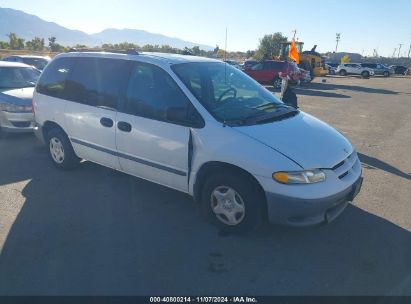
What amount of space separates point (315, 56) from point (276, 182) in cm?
2630

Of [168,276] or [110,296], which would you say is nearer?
[110,296]

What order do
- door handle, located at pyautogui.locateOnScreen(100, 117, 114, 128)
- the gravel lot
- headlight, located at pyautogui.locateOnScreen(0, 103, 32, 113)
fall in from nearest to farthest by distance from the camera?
the gravel lot → door handle, located at pyautogui.locateOnScreen(100, 117, 114, 128) → headlight, located at pyautogui.locateOnScreen(0, 103, 32, 113)

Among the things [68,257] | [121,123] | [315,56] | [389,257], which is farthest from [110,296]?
[315,56]

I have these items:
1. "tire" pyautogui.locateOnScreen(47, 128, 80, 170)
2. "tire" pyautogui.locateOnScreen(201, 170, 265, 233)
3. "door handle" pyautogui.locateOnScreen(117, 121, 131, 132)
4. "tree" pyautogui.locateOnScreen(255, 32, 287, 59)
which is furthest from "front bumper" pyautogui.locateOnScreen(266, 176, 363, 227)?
"tree" pyautogui.locateOnScreen(255, 32, 287, 59)

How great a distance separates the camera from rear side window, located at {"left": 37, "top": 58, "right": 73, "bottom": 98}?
200 inches

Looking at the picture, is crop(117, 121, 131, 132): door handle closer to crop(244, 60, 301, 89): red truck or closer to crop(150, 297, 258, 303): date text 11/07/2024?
crop(150, 297, 258, 303): date text 11/07/2024

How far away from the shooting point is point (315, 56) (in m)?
27.1

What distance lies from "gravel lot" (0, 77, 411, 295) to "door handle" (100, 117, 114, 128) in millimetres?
916

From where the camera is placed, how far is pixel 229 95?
164 inches

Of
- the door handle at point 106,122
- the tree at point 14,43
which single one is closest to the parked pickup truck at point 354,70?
the door handle at point 106,122

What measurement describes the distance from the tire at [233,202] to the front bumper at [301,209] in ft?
0.46

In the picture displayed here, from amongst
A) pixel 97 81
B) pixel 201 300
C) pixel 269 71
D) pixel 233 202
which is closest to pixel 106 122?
pixel 97 81

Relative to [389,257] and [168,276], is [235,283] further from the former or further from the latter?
[389,257]

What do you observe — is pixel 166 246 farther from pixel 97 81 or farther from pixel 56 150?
pixel 56 150
